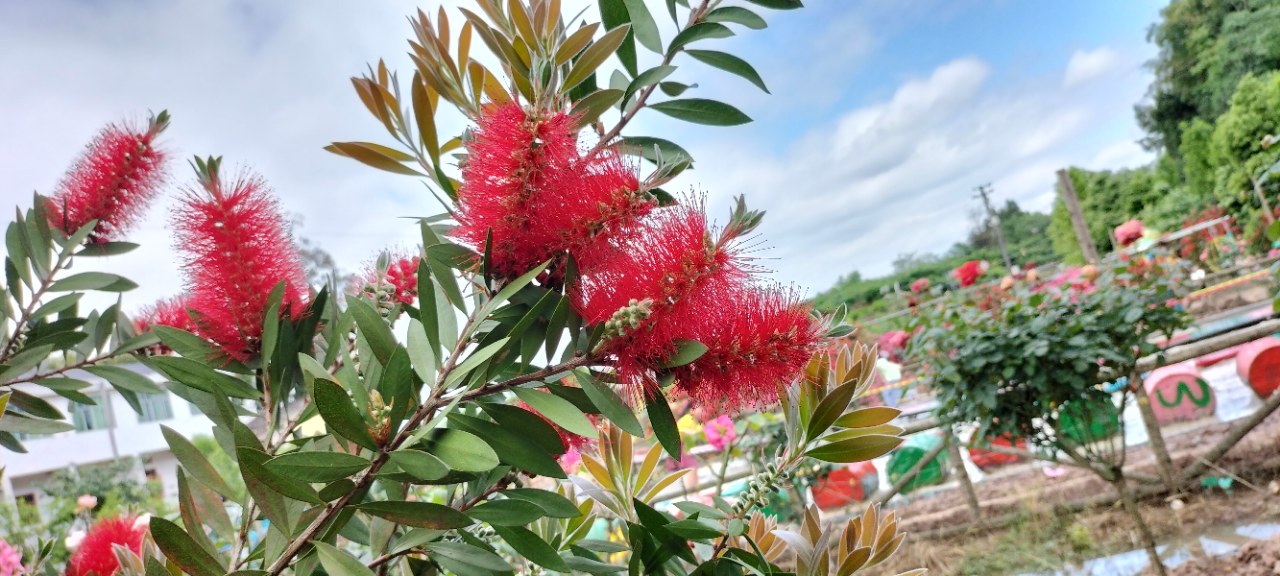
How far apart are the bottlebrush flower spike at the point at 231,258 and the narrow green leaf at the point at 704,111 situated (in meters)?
0.30

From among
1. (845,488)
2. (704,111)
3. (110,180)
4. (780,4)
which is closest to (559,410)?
(704,111)

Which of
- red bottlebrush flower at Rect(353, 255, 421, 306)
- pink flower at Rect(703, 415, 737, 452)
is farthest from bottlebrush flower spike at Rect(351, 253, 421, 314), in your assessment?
pink flower at Rect(703, 415, 737, 452)

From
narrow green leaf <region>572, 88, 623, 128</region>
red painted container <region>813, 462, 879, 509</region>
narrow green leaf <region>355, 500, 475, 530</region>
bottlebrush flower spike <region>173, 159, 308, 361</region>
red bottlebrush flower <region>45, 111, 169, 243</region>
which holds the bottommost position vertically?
red painted container <region>813, 462, 879, 509</region>

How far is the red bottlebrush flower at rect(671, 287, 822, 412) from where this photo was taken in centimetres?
38

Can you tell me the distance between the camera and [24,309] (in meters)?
0.71

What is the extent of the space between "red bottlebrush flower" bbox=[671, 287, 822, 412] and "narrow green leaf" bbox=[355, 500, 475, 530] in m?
0.13

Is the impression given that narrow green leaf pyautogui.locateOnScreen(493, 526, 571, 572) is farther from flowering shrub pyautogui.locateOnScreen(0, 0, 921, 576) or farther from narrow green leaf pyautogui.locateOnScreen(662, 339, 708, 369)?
narrow green leaf pyautogui.locateOnScreen(662, 339, 708, 369)

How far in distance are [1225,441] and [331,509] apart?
3.35 m

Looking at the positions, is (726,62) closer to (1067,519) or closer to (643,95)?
(643,95)

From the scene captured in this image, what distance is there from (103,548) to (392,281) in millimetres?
328

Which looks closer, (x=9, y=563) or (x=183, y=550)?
(x=183, y=550)

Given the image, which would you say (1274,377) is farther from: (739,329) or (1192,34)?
(1192,34)

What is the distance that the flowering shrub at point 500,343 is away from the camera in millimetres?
363

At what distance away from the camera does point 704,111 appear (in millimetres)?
594
